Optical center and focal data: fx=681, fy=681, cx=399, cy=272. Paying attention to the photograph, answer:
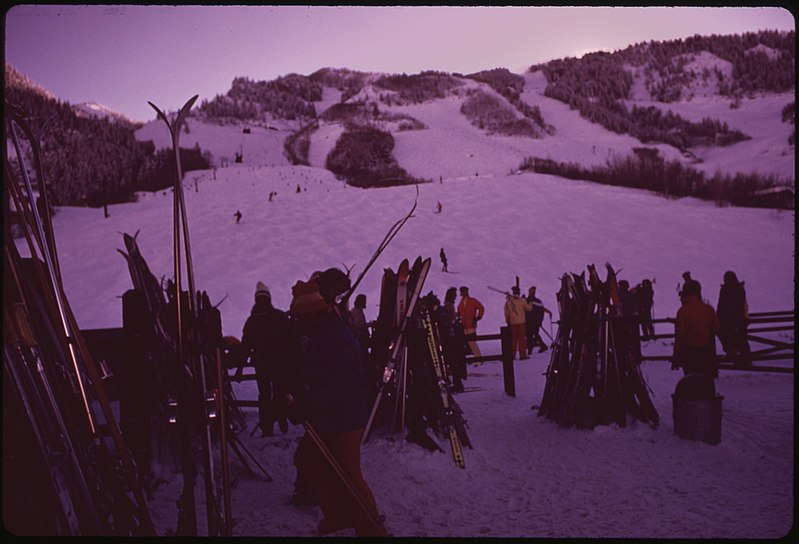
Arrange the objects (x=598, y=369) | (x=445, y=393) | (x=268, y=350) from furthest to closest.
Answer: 1. (x=598, y=369)
2. (x=268, y=350)
3. (x=445, y=393)

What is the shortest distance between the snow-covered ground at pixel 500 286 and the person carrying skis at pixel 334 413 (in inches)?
25.8

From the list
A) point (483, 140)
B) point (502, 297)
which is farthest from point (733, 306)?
point (483, 140)

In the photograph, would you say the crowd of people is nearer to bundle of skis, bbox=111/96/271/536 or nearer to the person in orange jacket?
the person in orange jacket

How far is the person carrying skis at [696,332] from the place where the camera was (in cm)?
780

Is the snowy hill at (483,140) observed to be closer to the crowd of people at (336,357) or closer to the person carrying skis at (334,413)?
the crowd of people at (336,357)

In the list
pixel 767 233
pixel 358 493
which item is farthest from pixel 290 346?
pixel 767 233

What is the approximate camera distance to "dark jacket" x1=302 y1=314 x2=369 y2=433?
163 inches

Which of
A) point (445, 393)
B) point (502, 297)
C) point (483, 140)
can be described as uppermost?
point (483, 140)

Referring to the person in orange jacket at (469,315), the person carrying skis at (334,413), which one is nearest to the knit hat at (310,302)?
the person carrying skis at (334,413)

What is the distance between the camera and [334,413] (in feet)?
13.5

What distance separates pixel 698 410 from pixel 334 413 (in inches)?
155

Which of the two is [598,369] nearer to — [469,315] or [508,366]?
[508,366]

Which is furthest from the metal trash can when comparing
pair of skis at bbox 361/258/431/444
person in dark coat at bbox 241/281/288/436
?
person in dark coat at bbox 241/281/288/436

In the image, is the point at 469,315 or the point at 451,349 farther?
the point at 469,315
